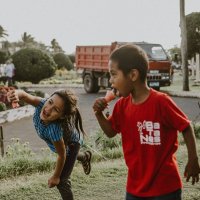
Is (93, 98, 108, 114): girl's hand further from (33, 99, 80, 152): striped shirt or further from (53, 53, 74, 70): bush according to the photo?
(53, 53, 74, 70): bush

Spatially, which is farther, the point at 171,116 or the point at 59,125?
the point at 59,125

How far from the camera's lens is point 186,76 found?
2353 centimetres

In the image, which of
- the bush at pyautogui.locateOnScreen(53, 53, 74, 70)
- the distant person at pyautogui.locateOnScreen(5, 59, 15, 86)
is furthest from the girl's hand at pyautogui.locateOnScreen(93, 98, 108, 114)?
the bush at pyautogui.locateOnScreen(53, 53, 74, 70)

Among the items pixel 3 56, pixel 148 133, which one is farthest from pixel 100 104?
pixel 3 56

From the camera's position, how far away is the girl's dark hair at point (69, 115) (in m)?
3.92

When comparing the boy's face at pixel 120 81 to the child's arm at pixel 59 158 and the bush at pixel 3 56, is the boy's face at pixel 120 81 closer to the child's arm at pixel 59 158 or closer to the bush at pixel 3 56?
the child's arm at pixel 59 158

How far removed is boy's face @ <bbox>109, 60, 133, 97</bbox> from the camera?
296 centimetres

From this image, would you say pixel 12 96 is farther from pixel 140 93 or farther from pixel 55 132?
pixel 140 93

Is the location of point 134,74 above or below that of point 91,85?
above

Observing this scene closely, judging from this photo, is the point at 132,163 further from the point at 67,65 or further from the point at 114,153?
the point at 67,65

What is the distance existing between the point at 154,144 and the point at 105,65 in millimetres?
19145

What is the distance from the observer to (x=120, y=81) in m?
2.97

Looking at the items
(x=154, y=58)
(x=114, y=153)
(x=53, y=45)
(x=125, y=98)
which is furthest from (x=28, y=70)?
(x=53, y=45)

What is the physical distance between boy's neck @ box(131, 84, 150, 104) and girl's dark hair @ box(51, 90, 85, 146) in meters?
1.04
